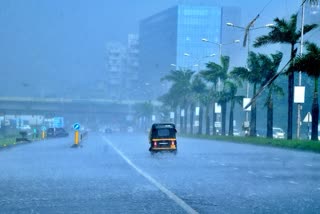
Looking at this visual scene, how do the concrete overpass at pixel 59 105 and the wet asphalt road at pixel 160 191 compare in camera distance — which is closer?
the wet asphalt road at pixel 160 191

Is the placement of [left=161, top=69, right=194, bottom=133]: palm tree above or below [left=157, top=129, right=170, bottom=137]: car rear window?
above

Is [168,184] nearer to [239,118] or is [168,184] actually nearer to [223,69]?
[223,69]

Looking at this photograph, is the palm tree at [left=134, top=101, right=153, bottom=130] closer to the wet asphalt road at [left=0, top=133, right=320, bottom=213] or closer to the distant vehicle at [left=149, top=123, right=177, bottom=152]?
the distant vehicle at [left=149, top=123, right=177, bottom=152]

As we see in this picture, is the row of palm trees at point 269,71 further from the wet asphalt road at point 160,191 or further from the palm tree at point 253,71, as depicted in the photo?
the wet asphalt road at point 160,191

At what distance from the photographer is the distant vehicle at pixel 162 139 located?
41000 millimetres

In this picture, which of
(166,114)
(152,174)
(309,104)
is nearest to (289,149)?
(152,174)

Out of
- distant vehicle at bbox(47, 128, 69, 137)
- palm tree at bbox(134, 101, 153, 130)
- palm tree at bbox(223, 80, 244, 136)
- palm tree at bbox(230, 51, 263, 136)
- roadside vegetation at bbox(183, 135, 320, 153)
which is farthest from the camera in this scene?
palm tree at bbox(134, 101, 153, 130)

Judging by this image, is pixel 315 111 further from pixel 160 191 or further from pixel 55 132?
pixel 55 132

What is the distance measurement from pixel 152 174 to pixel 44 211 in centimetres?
1051

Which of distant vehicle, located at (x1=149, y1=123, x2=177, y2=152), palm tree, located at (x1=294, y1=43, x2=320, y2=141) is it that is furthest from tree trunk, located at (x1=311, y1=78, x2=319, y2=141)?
distant vehicle, located at (x1=149, y1=123, x2=177, y2=152)

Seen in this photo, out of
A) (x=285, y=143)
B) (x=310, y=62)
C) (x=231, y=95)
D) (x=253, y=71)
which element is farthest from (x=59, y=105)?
(x=310, y=62)

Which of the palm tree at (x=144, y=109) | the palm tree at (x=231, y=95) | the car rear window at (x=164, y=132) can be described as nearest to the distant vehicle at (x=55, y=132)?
the palm tree at (x=231, y=95)

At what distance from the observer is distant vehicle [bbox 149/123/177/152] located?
4100 centimetres

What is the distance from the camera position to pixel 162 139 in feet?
135
